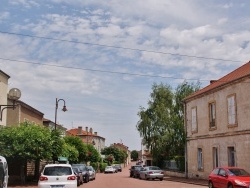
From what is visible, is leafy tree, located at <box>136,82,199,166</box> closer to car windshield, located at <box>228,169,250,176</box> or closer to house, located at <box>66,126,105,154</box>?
car windshield, located at <box>228,169,250,176</box>

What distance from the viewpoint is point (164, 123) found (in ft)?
183

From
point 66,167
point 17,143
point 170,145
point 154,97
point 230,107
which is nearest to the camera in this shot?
point 66,167

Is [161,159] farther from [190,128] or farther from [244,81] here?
[244,81]

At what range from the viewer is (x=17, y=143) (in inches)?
1097

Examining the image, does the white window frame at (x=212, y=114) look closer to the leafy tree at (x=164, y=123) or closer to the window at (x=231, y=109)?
the window at (x=231, y=109)

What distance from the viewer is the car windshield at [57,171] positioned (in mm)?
19422

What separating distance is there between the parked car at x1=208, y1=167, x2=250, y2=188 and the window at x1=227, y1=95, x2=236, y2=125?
816cm

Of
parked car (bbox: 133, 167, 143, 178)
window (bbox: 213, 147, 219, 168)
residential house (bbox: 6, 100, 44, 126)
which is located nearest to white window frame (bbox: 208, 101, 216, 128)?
window (bbox: 213, 147, 219, 168)

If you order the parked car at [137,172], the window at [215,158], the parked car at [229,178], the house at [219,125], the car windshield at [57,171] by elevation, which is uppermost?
the house at [219,125]

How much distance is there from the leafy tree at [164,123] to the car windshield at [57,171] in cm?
3559

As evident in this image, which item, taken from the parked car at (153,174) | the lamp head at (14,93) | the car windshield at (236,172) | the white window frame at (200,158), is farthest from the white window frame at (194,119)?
the lamp head at (14,93)

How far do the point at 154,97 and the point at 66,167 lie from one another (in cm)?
3951

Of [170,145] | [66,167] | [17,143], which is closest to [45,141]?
[17,143]

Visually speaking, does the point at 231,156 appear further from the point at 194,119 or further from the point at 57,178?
the point at 57,178
